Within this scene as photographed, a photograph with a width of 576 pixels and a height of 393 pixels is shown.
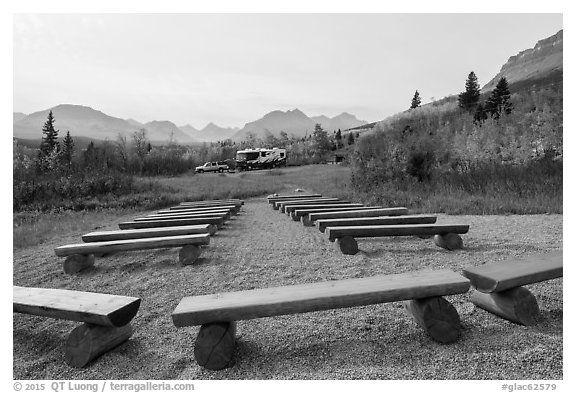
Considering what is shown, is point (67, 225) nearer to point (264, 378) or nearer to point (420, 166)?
point (264, 378)

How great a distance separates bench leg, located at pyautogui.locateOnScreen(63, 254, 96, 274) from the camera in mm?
4090

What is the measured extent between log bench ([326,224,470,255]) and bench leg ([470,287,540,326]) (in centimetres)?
177

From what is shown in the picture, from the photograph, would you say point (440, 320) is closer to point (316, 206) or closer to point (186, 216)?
point (316, 206)

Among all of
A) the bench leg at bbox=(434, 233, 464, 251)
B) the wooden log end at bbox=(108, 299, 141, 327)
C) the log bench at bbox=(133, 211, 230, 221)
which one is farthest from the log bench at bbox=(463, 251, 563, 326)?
the log bench at bbox=(133, 211, 230, 221)

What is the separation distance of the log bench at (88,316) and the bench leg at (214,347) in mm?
554

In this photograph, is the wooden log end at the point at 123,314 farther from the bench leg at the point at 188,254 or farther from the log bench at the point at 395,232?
the log bench at the point at 395,232

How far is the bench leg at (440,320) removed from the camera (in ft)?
7.17

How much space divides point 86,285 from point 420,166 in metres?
9.78

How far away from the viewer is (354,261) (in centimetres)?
403

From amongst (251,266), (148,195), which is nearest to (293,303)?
(251,266)

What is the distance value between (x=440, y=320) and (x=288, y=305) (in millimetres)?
1036

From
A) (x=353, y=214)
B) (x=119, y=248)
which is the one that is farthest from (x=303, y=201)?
(x=119, y=248)
